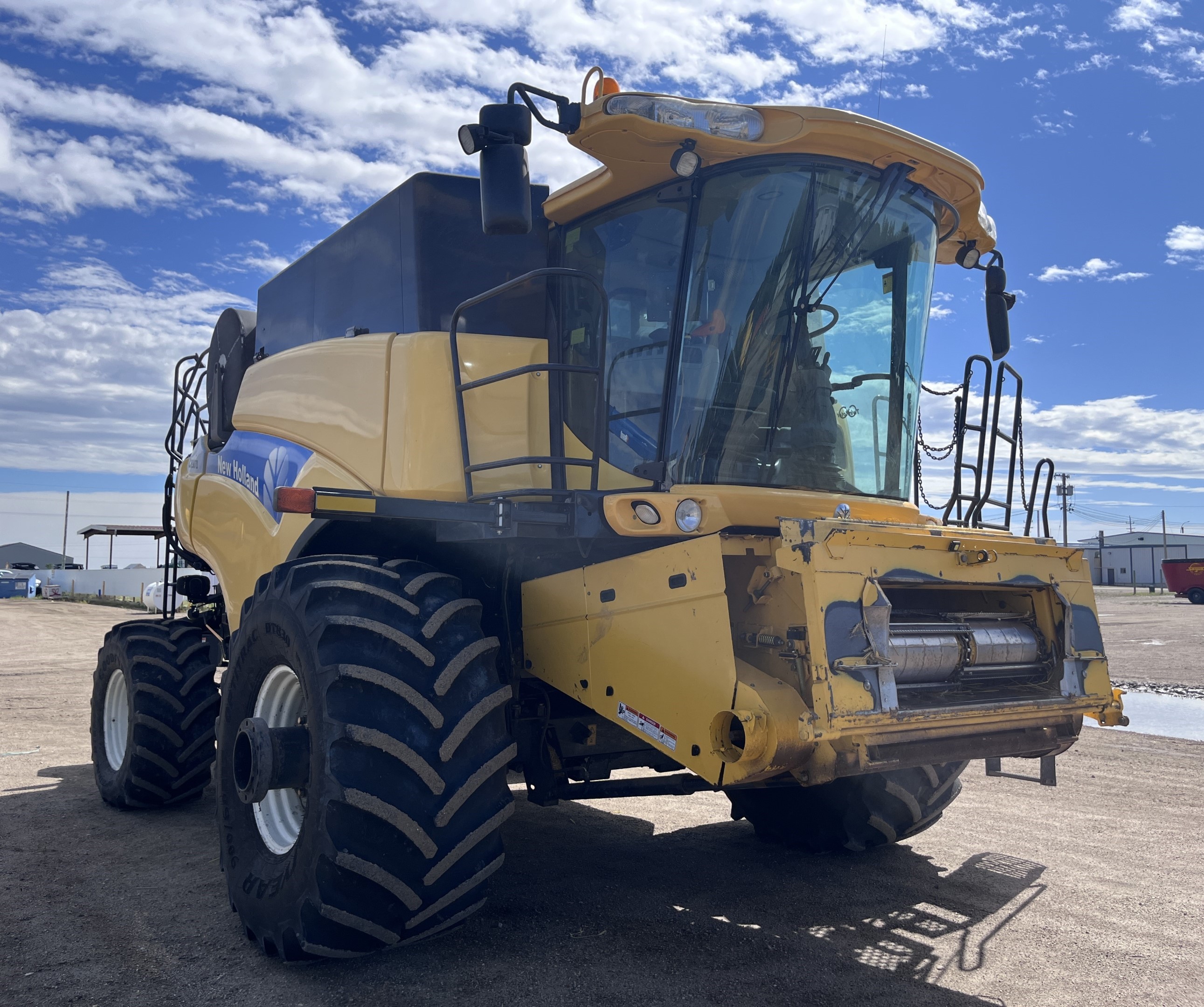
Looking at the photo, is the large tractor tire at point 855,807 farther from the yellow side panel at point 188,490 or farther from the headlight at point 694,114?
the yellow side panel at point 188,490

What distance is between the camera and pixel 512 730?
4344mm

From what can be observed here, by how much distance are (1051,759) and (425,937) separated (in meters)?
2.72

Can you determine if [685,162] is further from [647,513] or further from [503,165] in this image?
[647,513]

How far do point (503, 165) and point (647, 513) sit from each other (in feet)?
4.64

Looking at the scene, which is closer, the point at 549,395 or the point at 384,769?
the point at 384,769

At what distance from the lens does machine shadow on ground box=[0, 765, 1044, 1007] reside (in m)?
3.61

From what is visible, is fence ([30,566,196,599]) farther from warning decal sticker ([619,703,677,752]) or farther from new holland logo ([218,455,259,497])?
warning decal sticker ([619,703,677,752])

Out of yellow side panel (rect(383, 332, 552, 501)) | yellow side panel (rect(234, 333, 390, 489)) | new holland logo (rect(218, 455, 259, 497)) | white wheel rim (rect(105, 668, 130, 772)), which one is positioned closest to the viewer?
yellow side panel (rect(383, 332, 552, 501))

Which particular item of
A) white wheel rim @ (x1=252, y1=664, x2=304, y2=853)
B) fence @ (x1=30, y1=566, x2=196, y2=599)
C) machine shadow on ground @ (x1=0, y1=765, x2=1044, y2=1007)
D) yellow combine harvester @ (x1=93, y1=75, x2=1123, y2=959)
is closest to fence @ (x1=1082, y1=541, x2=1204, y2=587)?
fence @ (x1=30, y1=566, x2=196, y2=599)

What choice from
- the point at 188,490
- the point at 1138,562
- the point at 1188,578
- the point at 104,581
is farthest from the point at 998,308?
the point at 1138,562

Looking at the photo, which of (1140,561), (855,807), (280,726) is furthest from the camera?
(1140,561)

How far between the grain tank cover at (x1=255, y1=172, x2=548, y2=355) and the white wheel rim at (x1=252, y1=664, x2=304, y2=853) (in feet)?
5.56

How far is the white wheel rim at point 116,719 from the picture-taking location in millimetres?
6992

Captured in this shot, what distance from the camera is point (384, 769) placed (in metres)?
3.55
